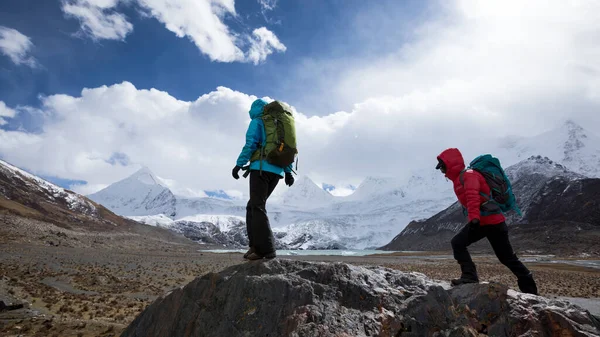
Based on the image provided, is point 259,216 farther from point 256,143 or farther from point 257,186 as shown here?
point 256,143

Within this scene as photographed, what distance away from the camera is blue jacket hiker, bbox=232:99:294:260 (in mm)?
5355

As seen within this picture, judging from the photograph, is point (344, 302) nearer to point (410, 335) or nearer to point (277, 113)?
point (410, 335)

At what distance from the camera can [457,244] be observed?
5289 mm

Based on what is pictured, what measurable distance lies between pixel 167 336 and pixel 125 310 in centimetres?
747

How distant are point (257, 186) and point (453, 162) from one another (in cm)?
308

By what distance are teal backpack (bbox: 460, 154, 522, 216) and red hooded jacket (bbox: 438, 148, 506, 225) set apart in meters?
0.08

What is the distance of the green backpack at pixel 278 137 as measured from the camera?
532 centimetres

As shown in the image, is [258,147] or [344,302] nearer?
[344,302]

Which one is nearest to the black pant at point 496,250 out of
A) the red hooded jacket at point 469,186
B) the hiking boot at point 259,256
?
the red hooded jacket at point 469,186

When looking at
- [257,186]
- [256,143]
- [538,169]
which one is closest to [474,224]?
[257,186]

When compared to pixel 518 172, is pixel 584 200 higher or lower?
lower

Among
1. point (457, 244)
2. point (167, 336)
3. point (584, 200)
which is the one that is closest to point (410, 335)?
point (457, 244)

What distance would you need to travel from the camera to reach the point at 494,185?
17.4ft

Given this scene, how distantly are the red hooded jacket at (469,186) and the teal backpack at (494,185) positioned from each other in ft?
0.27
